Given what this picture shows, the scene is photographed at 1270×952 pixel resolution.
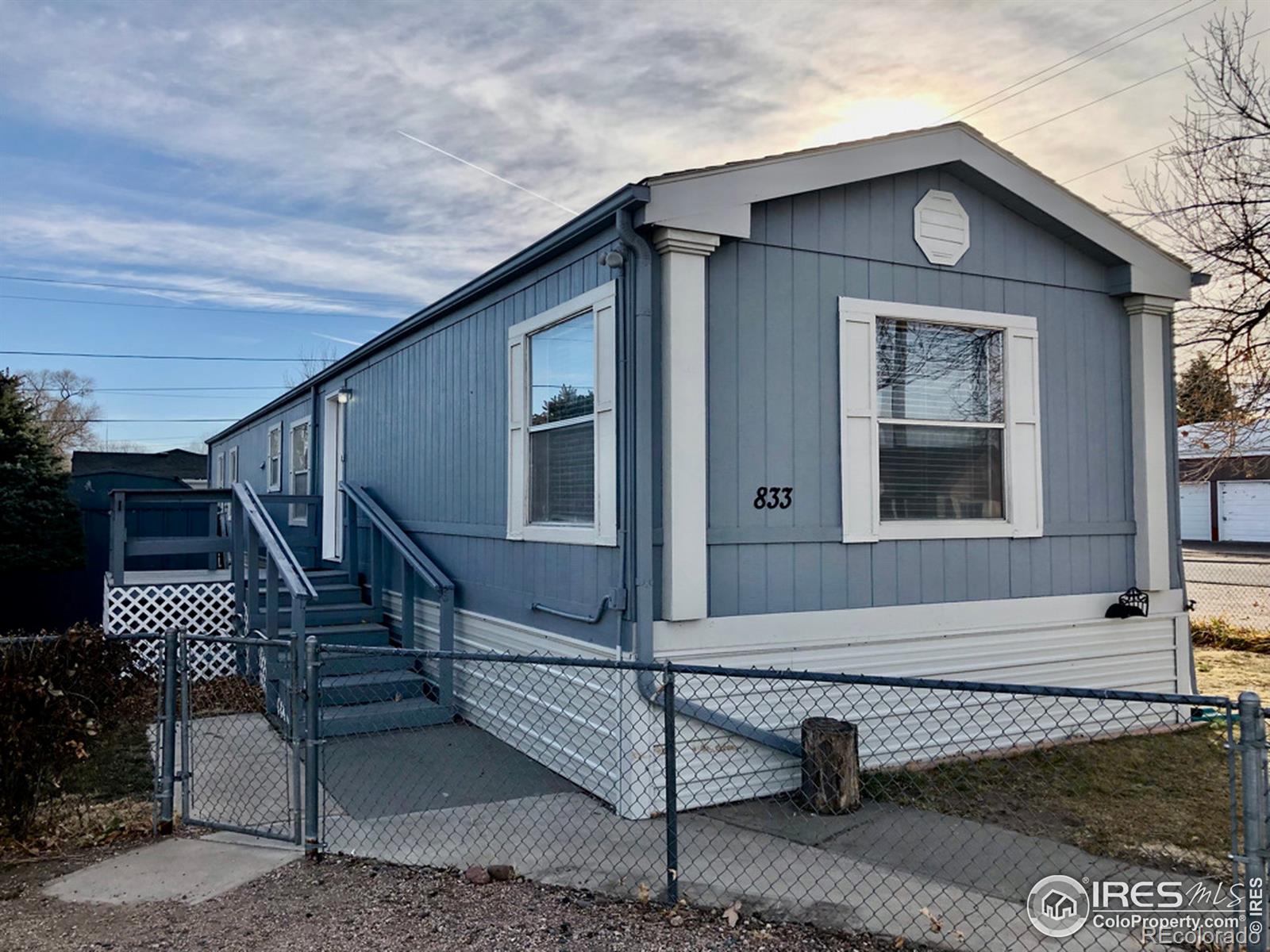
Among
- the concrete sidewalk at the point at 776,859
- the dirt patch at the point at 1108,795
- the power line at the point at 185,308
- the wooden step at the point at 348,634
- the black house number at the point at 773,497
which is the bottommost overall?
the dirt patch at the point at 1108,795

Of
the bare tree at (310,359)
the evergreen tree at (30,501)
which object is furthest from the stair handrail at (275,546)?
the bare tree at (310,359)

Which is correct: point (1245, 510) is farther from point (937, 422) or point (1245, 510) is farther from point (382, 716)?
point (382, 716)

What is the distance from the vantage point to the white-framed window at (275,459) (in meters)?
13.4

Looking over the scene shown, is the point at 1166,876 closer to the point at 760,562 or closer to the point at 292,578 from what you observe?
the point at 760,562

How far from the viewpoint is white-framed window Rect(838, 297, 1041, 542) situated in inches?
213

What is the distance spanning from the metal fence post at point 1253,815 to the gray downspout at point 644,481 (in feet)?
8.55

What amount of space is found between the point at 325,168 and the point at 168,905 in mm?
13318

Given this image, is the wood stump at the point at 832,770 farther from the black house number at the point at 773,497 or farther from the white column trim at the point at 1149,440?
the white column trim at the point at 1149,440

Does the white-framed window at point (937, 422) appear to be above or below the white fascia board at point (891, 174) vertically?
below

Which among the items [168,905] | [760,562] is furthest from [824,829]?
[168,905]

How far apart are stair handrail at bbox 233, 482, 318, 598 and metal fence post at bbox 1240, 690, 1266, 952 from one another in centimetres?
563

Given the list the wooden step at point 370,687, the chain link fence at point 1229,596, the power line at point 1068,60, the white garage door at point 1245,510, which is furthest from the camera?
the white garage door at point 1245,510

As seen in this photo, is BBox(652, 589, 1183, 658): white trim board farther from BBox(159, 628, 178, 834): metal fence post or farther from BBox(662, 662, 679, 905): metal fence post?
BBox(159, 628, 178, 834): metal fence post

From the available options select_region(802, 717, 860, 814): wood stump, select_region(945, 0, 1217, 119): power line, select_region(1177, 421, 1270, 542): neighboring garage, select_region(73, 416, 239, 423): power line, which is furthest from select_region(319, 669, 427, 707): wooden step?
select_region(73, 416, 239, 423): power line
